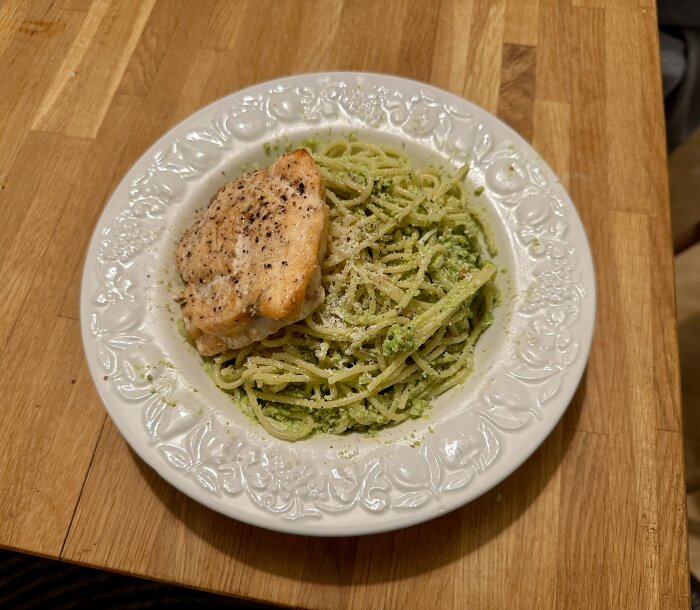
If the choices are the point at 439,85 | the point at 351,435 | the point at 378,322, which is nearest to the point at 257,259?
the point at 378,322

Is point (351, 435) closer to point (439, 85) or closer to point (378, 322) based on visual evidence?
point (378, 322)

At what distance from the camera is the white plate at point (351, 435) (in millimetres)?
1653

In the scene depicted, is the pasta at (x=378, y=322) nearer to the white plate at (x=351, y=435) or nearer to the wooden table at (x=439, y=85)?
the white plate at (x=351, y=435)

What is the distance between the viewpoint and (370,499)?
5.35 ft

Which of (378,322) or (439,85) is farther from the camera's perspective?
(439,85)

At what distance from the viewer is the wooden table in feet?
5.97

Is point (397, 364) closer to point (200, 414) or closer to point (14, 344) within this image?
point (200, 414)

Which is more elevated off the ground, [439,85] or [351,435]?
[439,85]

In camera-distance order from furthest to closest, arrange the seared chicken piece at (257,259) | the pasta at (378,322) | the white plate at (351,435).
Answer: the pasta at (378,322)
the seared chicken piece at (257,259)
the white plate at (351,435)

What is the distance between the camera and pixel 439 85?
2756mm

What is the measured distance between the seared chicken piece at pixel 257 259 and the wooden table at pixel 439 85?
0.58 meters

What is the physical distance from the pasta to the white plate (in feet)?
0.27

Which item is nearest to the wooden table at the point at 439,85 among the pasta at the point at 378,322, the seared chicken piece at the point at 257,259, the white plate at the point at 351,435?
the white plate at the point at 351,435

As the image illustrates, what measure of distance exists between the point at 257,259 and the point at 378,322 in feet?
1.57
